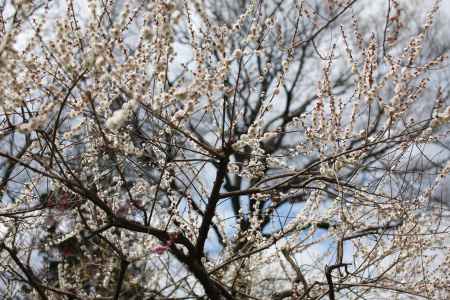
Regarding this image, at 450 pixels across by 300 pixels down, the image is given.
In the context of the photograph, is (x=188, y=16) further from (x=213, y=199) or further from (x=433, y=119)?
(x=433, y=119)

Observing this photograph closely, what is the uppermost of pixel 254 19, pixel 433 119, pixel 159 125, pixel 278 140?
pixel 278 140

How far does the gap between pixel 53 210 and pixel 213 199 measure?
95cm

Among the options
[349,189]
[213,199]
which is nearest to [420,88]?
[349,189]

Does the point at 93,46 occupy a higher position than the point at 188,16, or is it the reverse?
the point at 188,16

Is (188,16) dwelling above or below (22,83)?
above

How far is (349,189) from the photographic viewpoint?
300cm

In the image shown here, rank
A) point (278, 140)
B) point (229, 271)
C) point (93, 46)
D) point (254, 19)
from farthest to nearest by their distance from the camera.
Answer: point (278, 140) < point (229, 271) < point (254, 19) < point (93, 46)

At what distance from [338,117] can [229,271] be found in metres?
2.77

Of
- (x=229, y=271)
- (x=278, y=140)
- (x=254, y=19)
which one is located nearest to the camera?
(x=254, y=19)

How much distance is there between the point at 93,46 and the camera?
1.94 m

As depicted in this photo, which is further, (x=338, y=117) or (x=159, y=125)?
(x=338, y=117)

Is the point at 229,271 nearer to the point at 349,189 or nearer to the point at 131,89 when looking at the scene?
the point at 349,189

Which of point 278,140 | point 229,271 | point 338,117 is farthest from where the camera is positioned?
point 278,140

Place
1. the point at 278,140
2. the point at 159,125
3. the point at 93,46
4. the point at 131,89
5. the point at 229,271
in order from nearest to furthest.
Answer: the point at 93,46 < the point at 131,89 < the point at 159,125 < the point at 229,271 < the point at 278,140
